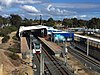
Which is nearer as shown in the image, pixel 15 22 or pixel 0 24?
pixel 0 24

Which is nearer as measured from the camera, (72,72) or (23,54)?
(72,72)

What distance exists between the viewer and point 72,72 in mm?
37469

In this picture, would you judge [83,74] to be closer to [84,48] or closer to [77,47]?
[84,48]

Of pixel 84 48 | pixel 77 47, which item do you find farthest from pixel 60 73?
pixel 77 47

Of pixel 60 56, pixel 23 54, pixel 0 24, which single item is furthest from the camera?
pixel 0 24

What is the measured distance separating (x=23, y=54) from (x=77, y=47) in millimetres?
24694

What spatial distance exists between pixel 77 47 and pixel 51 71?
3821 cm

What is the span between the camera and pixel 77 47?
249ft

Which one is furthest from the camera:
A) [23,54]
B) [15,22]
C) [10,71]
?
[15,22]

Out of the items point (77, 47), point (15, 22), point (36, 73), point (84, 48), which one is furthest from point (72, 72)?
point (15, 22)

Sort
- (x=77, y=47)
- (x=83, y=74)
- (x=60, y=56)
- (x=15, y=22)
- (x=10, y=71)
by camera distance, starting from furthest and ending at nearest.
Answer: (x=15, y=22) → (x=77, y=47) → (x=60, y=56) → (x=83, y=74) → (x=10, y=71)

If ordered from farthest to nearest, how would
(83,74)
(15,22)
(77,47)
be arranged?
(15,22), (77,47), (83,74)

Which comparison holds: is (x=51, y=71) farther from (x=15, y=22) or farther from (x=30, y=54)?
(x=15, y=22)

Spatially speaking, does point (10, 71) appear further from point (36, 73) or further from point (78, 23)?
point (78, 23)
